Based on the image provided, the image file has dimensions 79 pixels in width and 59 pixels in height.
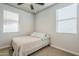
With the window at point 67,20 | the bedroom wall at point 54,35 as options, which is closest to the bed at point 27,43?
the bedroom wall at point 54,35

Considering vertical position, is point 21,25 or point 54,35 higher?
point 21,25

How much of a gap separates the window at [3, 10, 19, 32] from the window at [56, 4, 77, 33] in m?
0.86

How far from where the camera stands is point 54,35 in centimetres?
141

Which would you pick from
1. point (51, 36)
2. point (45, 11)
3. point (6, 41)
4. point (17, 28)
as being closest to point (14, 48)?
point (6, 41)

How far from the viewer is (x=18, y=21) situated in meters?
1.09

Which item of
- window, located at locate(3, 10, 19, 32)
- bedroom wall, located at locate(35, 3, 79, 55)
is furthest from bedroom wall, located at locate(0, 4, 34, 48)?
bedroom wall, located at locate(35, 3, 79, 55)

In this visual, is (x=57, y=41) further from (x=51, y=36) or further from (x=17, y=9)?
(x=17, y=9)

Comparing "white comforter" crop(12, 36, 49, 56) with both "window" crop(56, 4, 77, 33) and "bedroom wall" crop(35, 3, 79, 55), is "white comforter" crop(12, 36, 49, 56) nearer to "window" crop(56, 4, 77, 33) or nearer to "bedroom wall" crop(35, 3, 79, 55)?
"bedroom wall" crop(35, 3, 79, 55)

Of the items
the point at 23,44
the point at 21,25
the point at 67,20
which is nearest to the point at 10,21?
the point at 21,25

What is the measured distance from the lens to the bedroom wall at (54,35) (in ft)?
4.25

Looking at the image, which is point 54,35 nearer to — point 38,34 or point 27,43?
point 38,34

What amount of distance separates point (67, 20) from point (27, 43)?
35.9 inches

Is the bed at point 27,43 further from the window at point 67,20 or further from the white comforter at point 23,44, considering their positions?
the window at point 67,20

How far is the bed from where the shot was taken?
997 mm
